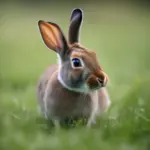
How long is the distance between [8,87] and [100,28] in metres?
0.25

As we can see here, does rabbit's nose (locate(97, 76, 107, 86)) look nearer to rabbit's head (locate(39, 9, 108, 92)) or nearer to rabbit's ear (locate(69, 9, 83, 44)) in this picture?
rabbit's head (locate(39, 9, 108, 92))

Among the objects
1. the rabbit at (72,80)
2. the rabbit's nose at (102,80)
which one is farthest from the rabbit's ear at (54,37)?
the rabbit's nose at (102,80)

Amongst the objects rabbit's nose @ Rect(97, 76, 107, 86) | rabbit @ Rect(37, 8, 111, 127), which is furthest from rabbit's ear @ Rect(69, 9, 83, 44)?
rabbit's nose @ Rect(97, 76, 107, 86)

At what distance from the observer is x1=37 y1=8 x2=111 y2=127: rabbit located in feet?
4.34

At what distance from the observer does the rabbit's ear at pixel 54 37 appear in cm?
134

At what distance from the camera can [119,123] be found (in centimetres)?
138

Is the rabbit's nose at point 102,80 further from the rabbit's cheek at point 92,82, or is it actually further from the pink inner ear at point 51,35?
the pink inner ear at point 51,35

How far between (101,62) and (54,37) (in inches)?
4.7

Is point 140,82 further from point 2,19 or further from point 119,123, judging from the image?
point 2,19

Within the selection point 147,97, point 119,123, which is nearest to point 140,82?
point 147,97

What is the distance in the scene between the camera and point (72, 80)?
1.34 meters

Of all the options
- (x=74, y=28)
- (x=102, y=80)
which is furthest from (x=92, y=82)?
(x=74, y=28)

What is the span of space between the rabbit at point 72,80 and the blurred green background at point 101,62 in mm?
25

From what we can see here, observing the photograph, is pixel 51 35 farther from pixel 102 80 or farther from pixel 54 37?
pixel 102 80
